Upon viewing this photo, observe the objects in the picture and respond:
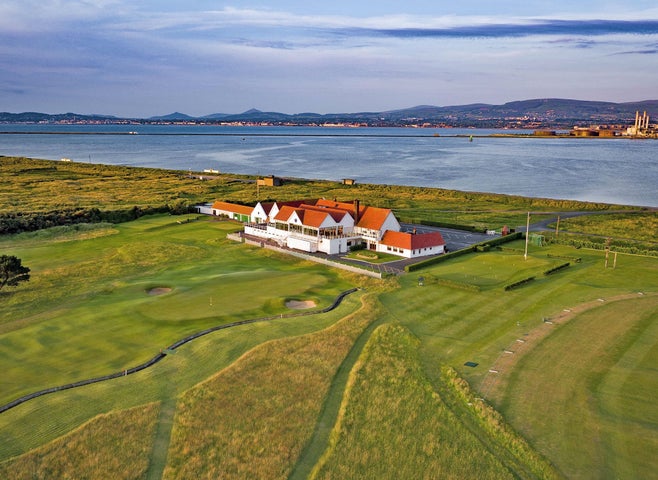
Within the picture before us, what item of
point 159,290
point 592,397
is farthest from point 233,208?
point 592,397

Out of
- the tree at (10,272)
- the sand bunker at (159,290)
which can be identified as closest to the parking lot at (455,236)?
the sand bunker at (159,290)

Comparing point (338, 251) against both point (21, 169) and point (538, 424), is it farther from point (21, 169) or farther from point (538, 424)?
point (21, 169)

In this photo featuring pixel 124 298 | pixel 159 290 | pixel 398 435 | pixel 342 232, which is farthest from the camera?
pixel 342 232

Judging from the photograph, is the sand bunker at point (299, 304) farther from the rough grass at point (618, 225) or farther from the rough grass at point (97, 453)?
the rough grass at point (618, 225)

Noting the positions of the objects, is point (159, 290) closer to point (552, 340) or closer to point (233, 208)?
point (552, 340)

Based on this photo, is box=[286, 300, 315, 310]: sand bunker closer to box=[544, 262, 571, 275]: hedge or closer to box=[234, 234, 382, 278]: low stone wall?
box=[234, 234, 382, 278]: low stone wall

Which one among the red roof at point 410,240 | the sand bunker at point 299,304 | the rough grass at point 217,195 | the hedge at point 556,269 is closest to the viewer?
the sand bunker at point 299,304

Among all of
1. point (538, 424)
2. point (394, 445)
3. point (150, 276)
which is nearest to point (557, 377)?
point (538, 424)

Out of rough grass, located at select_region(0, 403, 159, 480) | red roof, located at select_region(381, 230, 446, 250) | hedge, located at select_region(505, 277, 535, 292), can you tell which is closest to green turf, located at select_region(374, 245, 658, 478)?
hedge, located at select_region(505, 277, 535, 292)
